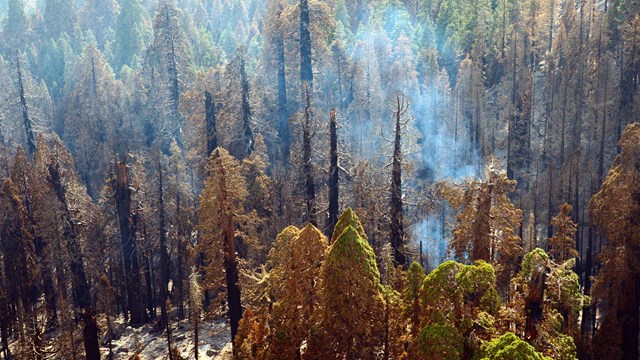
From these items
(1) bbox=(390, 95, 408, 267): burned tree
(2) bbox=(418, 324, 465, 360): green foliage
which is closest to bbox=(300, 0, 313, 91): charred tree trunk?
(1) bbox=(390, 95, 408, 267): burned tree

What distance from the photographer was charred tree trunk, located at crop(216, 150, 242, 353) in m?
26.4

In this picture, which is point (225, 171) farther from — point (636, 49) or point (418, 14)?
point (418, 14)

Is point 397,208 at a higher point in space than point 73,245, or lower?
higher

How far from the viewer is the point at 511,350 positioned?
13.9m

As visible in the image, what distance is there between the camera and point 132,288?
41625 millimetres

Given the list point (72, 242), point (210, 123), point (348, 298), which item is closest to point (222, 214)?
point (348, 298)

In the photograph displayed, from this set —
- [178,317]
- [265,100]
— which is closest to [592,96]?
[265,100]

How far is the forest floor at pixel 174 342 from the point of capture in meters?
33.3

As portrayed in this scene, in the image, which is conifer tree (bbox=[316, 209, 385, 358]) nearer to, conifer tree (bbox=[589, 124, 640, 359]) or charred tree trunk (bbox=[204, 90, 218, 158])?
conifer tree (bbox=[589, 124, 640, 359])

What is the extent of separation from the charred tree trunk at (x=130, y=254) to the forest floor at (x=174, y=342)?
1.61m

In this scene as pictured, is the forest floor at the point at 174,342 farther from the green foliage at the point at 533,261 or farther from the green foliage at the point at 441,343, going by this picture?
the green foliage at the point at 533,261

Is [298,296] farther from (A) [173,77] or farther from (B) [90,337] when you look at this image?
(A) [173,77]

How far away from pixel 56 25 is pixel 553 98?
6784 cm

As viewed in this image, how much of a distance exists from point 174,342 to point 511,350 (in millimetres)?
26589
